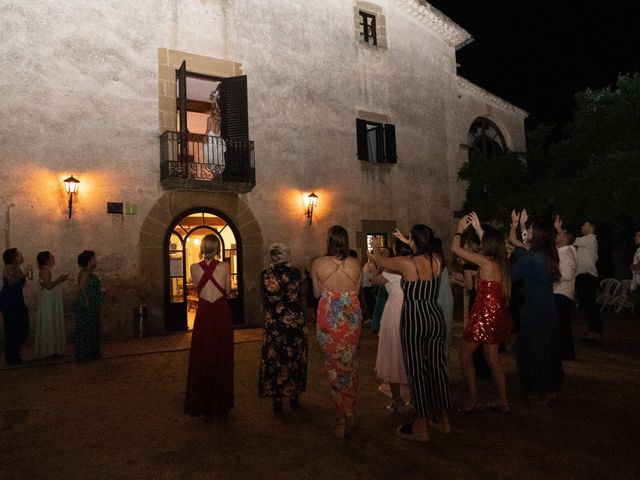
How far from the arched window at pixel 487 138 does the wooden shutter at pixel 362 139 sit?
13.8 ft

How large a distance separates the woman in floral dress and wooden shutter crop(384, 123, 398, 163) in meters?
9.25

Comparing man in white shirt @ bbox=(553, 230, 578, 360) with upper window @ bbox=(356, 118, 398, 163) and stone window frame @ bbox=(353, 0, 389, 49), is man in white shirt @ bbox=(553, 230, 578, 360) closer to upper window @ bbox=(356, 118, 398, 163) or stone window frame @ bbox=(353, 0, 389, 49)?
upper window @ bbox=(356, 118, 398, 163)

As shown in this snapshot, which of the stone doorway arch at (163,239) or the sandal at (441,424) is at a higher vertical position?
the stone doorway arch at (163,239)

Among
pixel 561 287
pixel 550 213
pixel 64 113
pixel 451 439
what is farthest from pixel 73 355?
pixel 550 213

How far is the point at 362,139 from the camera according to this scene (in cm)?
1252

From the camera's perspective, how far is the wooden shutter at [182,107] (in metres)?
9.22

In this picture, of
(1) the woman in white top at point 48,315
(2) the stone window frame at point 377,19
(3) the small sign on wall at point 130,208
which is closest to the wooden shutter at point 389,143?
(2) the stone window frame at point 377,19

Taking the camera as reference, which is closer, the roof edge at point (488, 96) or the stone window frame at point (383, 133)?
the stone window frame at point (383, 133)

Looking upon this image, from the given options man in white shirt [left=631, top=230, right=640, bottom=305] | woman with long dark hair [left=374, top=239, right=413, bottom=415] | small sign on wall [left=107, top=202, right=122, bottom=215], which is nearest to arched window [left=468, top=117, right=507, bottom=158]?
man in white shirt [left=631, top=230, right=640, bottom=305]

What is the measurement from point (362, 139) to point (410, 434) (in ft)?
32.3

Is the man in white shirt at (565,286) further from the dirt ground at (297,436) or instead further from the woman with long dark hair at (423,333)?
the woman with long dark hair at (423,333)

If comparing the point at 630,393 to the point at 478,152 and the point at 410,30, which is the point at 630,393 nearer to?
the point at 478,152

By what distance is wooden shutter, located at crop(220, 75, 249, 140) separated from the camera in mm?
10195

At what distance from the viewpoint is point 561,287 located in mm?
5945
